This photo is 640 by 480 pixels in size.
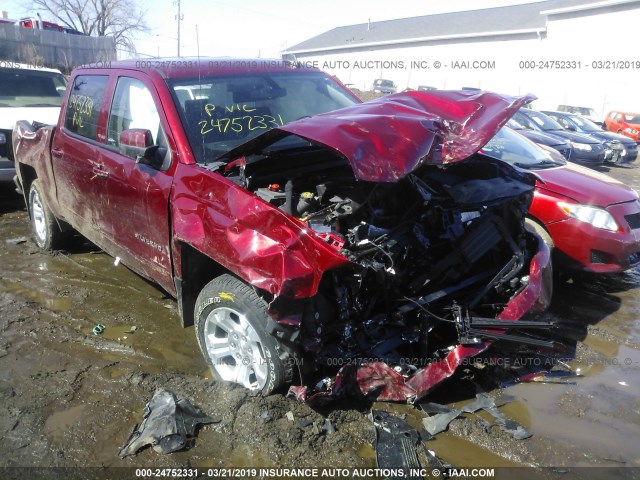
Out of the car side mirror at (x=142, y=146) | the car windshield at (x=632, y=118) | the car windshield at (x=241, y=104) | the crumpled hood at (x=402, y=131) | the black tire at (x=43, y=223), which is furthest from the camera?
the car windshield at (x=632, y=118)

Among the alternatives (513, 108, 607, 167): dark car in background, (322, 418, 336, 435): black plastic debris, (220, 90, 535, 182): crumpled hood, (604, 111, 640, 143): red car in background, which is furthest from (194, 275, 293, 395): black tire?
(604, 111, 640, 143): red car in background

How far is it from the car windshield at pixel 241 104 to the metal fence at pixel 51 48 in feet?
61.1

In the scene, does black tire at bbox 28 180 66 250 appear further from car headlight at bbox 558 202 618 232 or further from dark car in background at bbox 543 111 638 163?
dark car in background at bbox 543 111 638 163

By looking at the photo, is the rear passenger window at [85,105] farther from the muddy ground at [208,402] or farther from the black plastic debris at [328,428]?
the black plastic debris at [328,428]

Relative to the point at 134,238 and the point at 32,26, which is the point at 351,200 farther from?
the point at 32,26

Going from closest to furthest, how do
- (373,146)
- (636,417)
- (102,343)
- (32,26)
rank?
(373,146)
(636,417)
(102,343)
(32,26)

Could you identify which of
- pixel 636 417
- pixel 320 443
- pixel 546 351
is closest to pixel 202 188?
pixel 320 443

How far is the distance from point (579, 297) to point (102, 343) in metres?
4.31

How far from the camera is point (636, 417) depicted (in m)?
3.12

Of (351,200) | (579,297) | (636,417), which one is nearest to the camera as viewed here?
(351,200)

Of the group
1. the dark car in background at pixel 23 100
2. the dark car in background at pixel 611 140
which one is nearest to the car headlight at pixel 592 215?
the dark car in background at pixel 23 100

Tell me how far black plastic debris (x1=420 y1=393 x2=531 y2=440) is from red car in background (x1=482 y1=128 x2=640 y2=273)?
2130mm

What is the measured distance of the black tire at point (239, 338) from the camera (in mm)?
2746

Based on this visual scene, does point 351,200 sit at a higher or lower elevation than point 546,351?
higher
